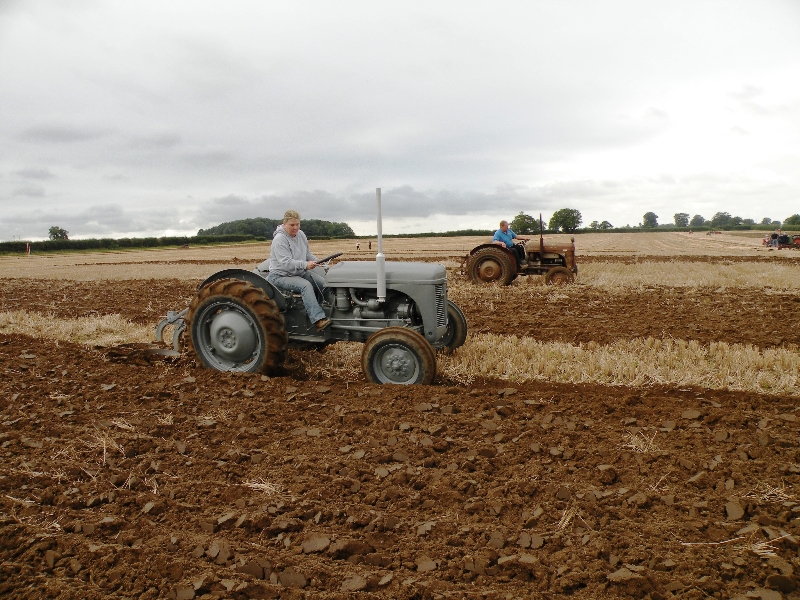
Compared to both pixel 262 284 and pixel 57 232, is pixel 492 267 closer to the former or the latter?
pixel 262 284

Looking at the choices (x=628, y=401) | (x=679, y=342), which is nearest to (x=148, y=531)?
(x=628, y=401)

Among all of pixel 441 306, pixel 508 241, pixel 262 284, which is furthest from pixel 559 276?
pixel 262 284

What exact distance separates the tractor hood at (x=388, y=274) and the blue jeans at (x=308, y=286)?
19 cm

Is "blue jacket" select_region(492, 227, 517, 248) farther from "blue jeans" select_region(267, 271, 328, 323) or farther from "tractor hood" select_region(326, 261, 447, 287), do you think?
"blue jeans" select_region(267, 271, 328, 323)

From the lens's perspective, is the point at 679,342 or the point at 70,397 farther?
the point at 679,342

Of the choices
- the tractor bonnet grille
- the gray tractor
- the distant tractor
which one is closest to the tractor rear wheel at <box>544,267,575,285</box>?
the distant tractor

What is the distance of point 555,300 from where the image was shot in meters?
11.5

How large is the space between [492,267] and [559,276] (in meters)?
1.63

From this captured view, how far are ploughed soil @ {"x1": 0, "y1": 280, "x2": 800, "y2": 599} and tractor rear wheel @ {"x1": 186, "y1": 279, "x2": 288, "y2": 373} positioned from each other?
353 mm

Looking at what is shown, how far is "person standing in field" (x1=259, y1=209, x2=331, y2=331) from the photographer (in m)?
5.99

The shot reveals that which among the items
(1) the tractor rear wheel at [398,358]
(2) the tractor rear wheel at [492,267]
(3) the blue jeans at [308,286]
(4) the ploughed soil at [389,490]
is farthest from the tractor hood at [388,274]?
(2) the tractor rear wheel at [492,267]

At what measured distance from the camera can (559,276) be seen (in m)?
14.0

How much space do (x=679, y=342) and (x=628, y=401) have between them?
2706 millimetres

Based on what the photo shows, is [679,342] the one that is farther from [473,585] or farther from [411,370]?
[473,585]
